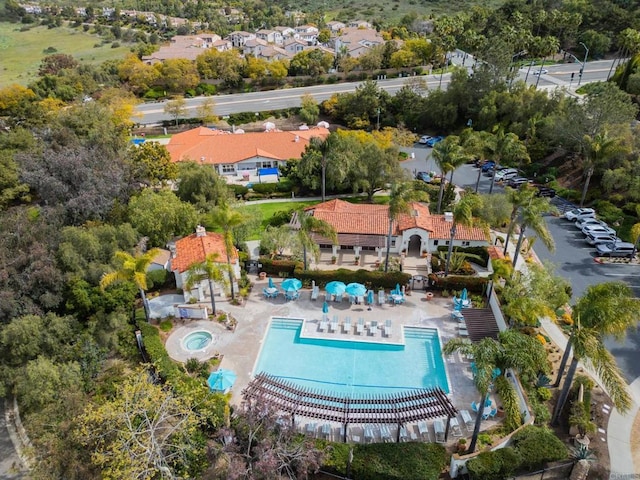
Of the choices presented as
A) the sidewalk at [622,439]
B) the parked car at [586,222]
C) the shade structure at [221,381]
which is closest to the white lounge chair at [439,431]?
the sidewalk at [622,439]

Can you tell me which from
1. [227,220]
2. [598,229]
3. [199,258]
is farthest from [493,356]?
[598,229]

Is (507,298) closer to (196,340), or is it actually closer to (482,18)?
(196,340)

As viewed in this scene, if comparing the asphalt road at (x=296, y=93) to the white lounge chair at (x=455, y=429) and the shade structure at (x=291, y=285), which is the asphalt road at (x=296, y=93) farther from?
the white lounge chair at (x=455, y=429)

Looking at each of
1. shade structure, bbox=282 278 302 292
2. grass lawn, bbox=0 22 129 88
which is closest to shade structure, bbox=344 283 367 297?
shade structure, bbox=282 278 302 292

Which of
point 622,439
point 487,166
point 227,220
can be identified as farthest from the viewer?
point 487,166

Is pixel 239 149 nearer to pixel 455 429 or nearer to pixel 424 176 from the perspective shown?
pixel 424 176

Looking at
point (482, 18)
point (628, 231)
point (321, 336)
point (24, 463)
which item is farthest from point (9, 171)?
point (482, 18)
